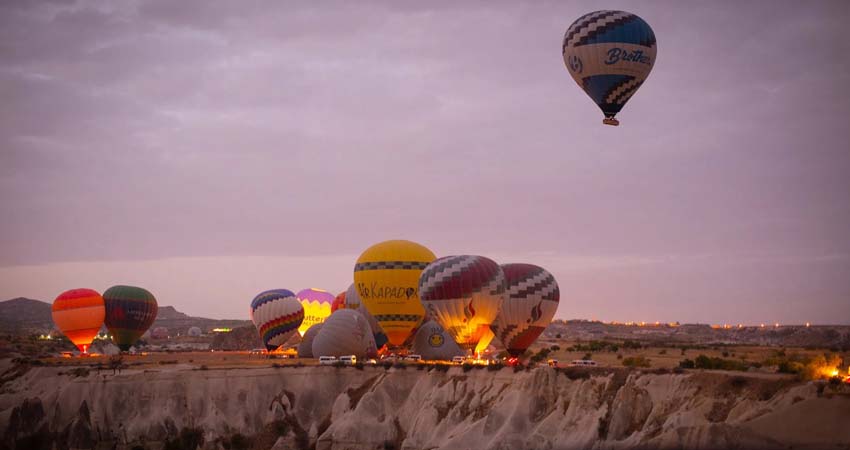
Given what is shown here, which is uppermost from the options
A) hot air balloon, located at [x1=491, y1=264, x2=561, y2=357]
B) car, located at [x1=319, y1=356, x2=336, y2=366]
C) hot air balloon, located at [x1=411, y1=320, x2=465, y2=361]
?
hot air balloon, located at [x1=491, y1=264, x2=561, y2=357]

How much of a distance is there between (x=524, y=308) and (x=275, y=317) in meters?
23.4

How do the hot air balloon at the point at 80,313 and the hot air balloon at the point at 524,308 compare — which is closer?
the hot air balloon at the point at 524,308

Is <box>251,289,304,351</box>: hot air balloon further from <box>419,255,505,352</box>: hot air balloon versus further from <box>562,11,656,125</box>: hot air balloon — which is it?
<box>562,11,656,125</box>: hot air balloon

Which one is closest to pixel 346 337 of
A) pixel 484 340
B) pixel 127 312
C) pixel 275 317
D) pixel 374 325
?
pixel 374 325

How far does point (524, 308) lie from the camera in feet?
186

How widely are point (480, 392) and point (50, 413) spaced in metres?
25.4

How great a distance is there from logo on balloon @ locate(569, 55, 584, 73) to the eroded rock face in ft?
50.9

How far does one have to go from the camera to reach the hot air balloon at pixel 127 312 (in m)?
75.9

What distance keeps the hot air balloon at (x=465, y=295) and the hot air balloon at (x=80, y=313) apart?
29825 mm

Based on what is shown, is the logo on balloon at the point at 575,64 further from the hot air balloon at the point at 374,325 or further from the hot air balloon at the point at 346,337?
the hot air balloon at the point at 374,325

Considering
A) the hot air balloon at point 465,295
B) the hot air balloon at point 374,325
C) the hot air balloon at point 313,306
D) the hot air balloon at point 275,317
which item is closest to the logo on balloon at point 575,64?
the hot air balloon at point 465,295

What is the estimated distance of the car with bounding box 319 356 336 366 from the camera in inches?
2309

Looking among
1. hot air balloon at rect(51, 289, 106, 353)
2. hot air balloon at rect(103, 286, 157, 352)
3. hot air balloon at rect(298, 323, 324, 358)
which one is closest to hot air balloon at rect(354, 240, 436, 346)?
hot air balloon at rect(298, 323, 324, 358)

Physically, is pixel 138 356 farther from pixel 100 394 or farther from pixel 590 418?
pixel 590 418
